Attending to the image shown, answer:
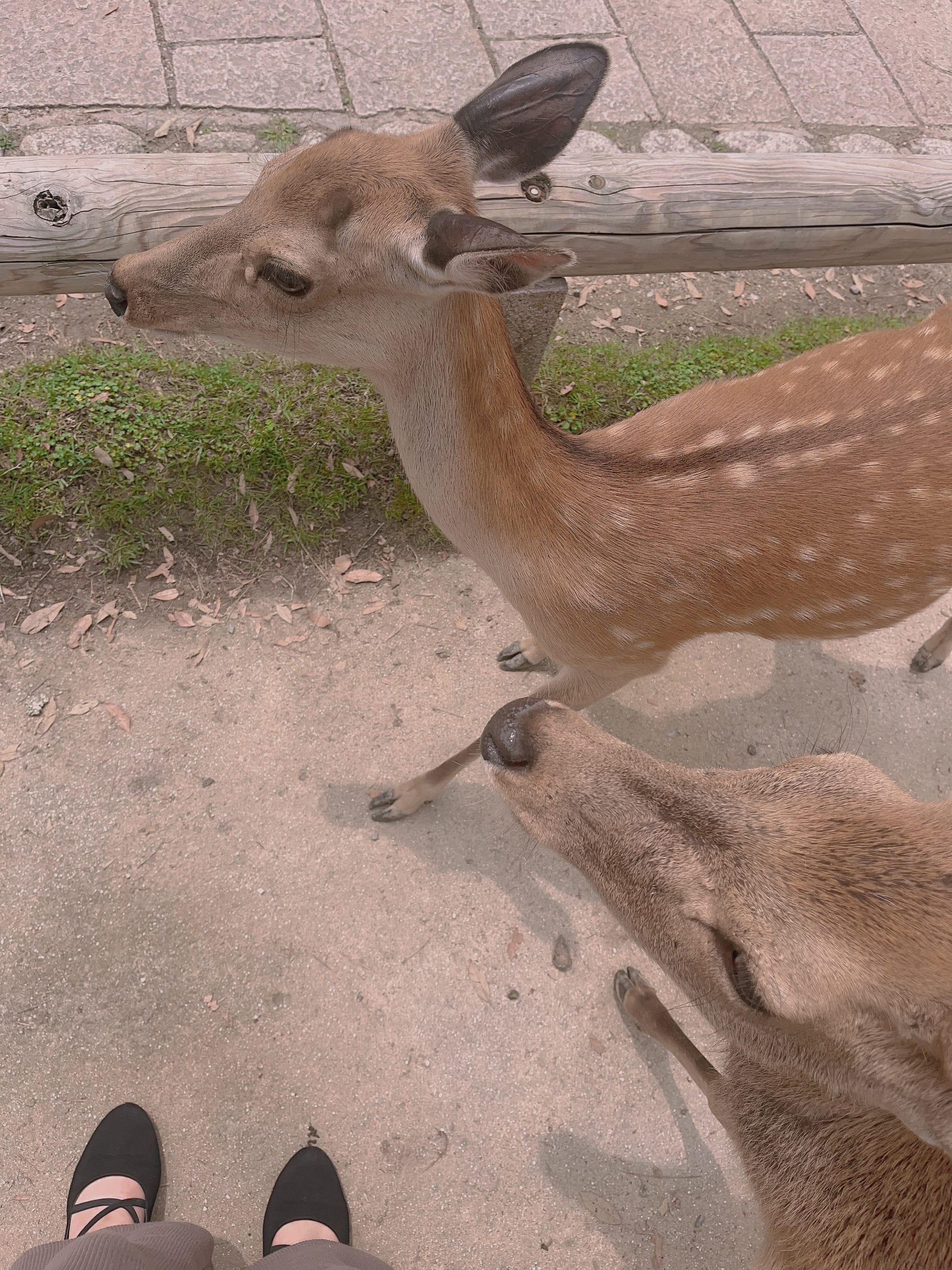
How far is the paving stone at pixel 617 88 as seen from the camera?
173 inches

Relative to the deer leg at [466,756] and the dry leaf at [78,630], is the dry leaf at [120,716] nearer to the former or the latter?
the dry leaf at [78,630]

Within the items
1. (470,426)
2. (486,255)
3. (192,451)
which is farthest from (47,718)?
(486,255)

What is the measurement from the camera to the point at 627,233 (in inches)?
110

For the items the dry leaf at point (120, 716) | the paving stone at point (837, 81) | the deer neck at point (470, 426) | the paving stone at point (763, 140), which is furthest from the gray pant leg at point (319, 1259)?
the paving stone at point (837, 81)

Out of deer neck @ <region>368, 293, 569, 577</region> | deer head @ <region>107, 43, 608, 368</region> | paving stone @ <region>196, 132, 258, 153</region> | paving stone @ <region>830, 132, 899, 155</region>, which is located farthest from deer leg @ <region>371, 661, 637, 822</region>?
paving stone @ <region>830, 132, 899, 155</region>

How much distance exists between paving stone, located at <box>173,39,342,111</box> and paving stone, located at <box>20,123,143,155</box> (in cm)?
37

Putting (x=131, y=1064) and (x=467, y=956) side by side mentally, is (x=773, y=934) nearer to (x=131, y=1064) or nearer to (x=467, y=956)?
(x=467, y=956)

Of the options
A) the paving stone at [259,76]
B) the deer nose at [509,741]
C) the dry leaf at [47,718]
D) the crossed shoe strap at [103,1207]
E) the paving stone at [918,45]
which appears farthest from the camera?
the paving stone at [918,45]

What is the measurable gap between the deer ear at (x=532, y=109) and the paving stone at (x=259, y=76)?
2526 millimetres

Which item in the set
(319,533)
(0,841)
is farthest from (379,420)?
(0,841)

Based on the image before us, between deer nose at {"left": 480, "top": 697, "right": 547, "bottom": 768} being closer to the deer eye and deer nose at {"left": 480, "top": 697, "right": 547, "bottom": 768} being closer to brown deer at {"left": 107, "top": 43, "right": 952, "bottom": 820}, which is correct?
brown deer at {"left": 107, "top": 43, "right": 952, "bottom": 820}

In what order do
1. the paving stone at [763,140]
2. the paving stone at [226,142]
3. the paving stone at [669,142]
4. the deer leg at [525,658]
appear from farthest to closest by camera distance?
1. the paving stone at [763,140]
2. the paving stone at [669,142]
3. the paving stone at [226,142]
4. the deer leg at [525,658]

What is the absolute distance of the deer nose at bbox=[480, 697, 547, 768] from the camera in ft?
6.10

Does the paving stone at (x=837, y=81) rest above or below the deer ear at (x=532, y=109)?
below
